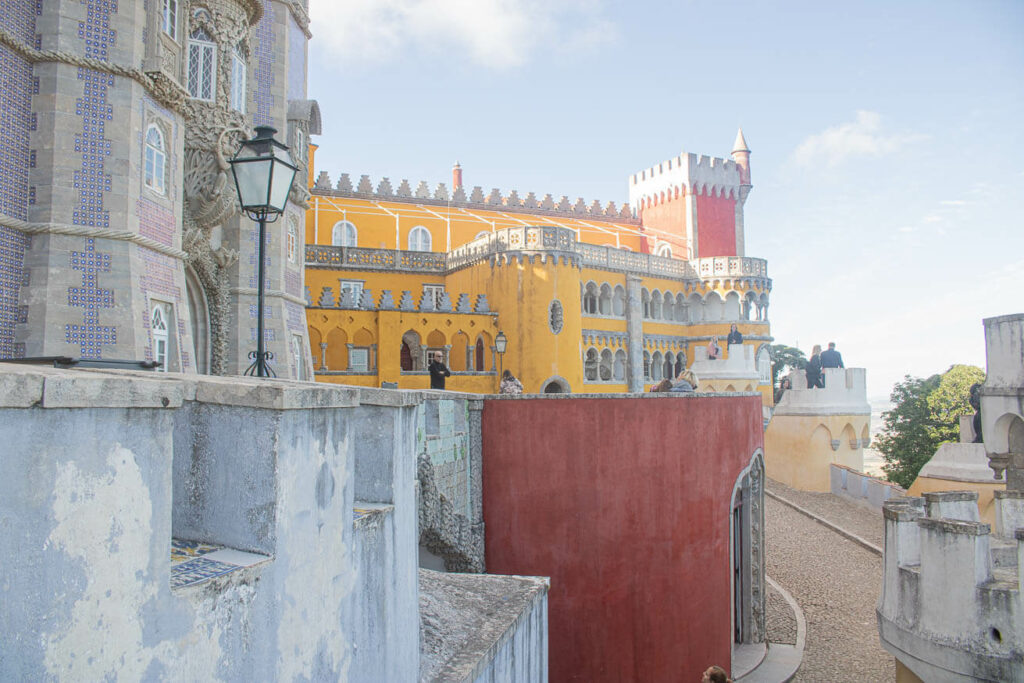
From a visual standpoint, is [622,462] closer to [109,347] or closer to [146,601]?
[109,347]

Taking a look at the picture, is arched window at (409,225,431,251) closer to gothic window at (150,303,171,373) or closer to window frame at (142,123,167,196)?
window frame at (142,123,167,196)

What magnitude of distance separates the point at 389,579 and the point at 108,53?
25.5 feet

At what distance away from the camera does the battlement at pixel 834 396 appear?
24.6 meters

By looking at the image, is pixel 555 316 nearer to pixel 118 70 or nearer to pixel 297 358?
pixel 297 358

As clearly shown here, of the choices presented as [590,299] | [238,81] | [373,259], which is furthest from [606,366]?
[238,81]

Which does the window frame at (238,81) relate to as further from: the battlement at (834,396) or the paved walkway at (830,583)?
the battlement at (834,396)

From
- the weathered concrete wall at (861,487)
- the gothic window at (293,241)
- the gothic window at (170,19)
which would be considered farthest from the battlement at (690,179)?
the gothic window at (170,19)

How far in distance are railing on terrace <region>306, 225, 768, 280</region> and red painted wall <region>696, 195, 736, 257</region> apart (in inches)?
137

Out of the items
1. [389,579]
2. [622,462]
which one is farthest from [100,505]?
[622,462]

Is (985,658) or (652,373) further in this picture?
(652,373)

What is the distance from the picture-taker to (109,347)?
8.27m

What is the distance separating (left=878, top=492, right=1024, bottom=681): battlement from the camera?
23.9 feet

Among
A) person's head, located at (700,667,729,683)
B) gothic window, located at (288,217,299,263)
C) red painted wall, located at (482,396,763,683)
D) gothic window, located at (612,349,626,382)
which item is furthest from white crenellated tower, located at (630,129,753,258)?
person's head, located at (700,667,729,683)

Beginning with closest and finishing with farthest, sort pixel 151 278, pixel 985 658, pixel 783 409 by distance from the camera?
pixel 985 658, pixel 151 278, pixel 783 409
